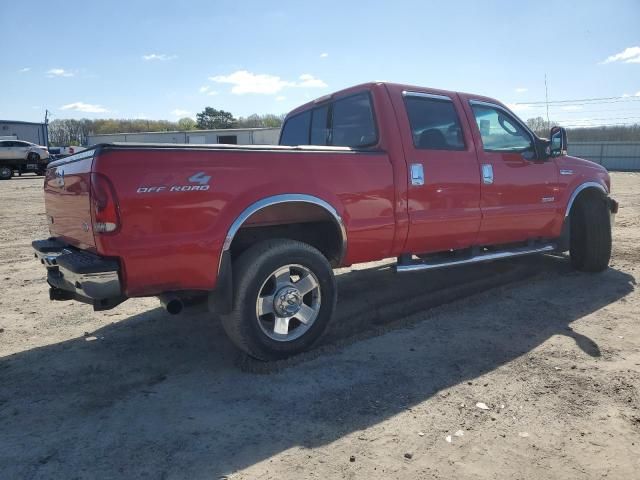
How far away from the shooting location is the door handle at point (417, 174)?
4.15 m

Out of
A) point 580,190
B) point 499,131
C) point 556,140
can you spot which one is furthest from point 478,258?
point 580,190

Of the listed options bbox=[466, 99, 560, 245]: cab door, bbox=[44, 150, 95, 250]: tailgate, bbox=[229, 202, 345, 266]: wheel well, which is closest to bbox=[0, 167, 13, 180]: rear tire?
bbox=[44, 150, 95, 250]: tailgate

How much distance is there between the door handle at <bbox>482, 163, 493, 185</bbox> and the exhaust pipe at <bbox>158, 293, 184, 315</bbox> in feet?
10.1

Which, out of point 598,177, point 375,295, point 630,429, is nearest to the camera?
point 630,429

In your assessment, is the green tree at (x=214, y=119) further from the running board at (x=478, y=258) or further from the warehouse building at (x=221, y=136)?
the running board at (x=478, y=258)

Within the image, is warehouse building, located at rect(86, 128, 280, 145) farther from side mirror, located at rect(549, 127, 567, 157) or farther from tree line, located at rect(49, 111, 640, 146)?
side mirror, located at rect(549, 127, 567, 157)

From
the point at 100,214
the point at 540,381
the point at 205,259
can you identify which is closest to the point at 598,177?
the point at 540,381

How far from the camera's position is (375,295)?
517 centimetres

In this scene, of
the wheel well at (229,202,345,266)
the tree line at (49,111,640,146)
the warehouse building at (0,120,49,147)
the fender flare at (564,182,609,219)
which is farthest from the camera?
the tree line at (49,111,640,146)

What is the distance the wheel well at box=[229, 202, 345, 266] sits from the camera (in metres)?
3.61

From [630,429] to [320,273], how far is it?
→ 2131mm

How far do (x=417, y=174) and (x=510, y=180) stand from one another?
1331 mm

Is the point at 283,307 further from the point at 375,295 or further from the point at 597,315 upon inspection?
the point at 597,315

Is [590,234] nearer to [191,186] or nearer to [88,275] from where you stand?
[191,186]
